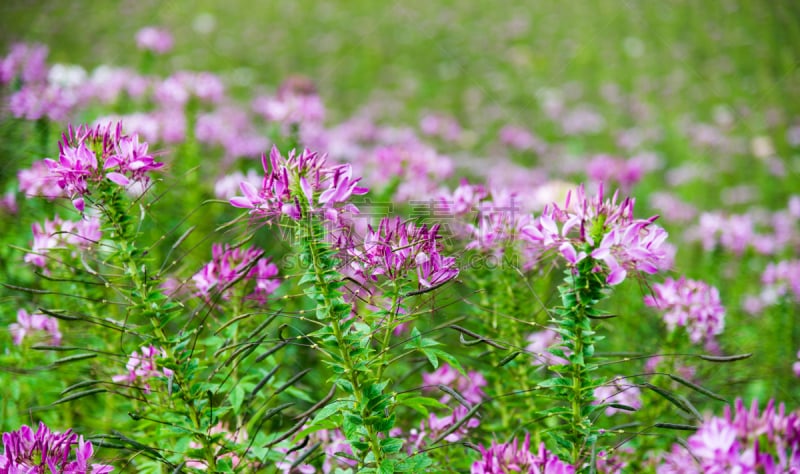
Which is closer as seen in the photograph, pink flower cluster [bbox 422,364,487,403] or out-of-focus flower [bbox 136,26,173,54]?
pink flower cluster [bbox 422,364,487,403]

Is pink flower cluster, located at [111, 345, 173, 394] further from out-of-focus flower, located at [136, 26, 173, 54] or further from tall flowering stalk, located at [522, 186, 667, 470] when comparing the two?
out-of-focus flower, located at [136, 26, 173, 54]

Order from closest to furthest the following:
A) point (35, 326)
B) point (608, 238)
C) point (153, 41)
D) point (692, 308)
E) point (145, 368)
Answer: point (608, 238) → point (145, 368) → point (35, 326) → point (692, 308) → point (153, 41)

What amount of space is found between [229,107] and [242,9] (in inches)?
201

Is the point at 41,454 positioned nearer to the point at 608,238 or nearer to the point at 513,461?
the point at 513,461

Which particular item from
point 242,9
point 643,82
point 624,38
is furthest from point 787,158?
point 242,9

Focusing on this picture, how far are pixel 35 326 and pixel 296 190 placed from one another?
0.99 meters

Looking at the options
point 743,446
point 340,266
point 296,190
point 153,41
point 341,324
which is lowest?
point 743,446

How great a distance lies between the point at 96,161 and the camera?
3.73ft

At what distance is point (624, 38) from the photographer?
7.51 m

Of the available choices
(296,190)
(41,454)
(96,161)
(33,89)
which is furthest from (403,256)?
(33,89)

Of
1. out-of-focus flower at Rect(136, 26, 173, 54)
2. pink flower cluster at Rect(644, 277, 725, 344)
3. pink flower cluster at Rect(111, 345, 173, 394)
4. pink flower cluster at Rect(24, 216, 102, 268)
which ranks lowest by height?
pink flower cluster at Rect(111, 345, 173, 394)

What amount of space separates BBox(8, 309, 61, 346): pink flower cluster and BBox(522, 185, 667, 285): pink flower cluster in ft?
4.19

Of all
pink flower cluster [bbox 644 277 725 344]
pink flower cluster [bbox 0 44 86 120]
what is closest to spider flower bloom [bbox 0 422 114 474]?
pink flower cluster [bbox 644 277 725 344]

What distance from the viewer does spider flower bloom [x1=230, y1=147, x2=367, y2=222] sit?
1098 millimetres
